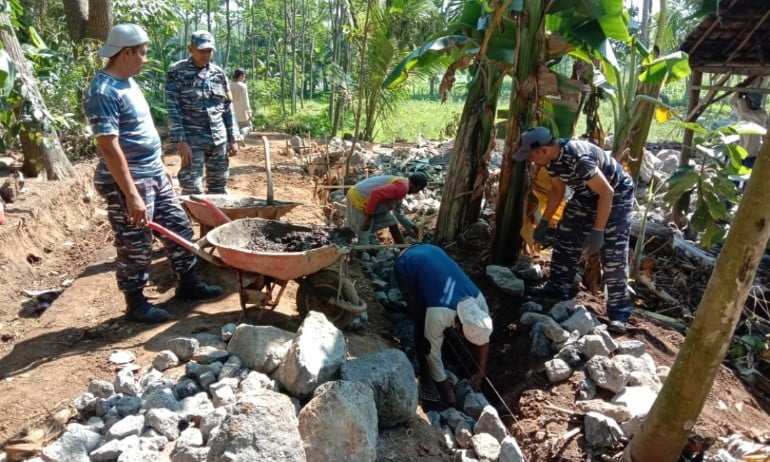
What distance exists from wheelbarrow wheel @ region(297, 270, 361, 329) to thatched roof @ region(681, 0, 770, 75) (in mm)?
6056

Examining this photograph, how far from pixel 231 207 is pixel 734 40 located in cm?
708

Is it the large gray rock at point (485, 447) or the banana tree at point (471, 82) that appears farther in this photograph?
the banana tree at point (471, 82)

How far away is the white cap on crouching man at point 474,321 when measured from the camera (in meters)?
3.43

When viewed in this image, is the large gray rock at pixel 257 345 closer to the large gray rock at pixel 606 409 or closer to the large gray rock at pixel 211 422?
the large gray rock at pixel 211 422

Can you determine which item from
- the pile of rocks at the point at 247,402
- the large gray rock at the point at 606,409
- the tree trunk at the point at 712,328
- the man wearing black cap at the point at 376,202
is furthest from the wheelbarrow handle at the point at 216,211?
the tree trunk at the point at 712,328

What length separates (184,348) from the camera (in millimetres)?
3260

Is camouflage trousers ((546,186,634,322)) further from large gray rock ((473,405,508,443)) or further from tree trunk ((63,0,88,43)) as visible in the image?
tree trunk ((63,0,88,43))

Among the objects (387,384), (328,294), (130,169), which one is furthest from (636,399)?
(130,169)

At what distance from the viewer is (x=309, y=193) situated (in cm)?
816

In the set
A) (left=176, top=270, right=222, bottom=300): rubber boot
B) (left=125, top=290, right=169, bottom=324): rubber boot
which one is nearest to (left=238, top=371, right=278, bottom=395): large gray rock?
(left=125, top=290, right=169, bottom=324): rubber boot

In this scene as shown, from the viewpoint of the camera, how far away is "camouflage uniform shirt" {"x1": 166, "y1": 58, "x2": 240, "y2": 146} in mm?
4824

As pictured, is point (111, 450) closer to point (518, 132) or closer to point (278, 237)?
point (278, 237)

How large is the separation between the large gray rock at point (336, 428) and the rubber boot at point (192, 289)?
2096 millimetres

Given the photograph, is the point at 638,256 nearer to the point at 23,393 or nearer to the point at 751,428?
the point at 751,428
